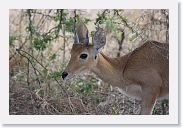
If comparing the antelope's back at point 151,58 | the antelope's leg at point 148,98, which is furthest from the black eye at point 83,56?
the antelope's leg at point 148,98

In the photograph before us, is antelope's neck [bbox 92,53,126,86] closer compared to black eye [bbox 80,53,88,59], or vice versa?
black eye [bbox 80,53,88,59]

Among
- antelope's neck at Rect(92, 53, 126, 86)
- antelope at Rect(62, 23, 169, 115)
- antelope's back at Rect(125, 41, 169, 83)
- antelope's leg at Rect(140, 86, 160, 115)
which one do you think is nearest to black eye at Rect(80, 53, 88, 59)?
antelope at Rect(62, 23, 169, 115)

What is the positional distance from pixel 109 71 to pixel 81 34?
375 millimetres

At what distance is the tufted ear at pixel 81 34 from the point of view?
1639 centimetres

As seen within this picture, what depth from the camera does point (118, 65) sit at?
16.6m

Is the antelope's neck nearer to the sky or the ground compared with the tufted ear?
nearer to the ground

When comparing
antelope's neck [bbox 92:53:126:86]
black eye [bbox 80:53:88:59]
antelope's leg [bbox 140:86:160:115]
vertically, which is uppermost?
black eye [bbox 80:53:88:59]

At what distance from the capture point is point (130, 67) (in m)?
16.5

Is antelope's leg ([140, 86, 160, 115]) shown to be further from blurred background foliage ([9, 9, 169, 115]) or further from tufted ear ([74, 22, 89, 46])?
tufted ear ([74, 22, 89, 46])

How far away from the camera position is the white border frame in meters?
16.4
